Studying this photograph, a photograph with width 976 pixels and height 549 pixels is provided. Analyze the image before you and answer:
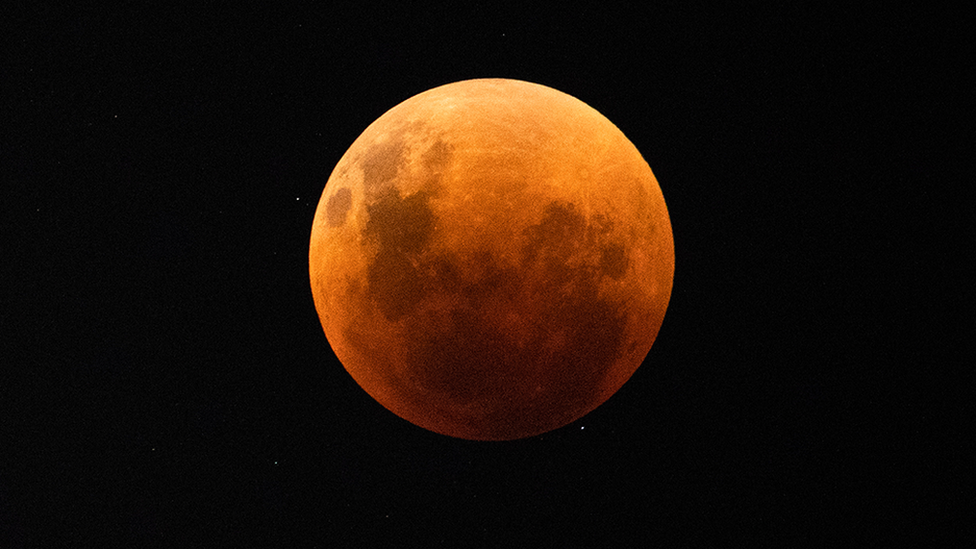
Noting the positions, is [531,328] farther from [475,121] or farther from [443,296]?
[475,121]

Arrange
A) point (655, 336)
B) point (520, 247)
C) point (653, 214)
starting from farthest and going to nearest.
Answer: point (655, 336) < point (653, 214) < point (520, 247)

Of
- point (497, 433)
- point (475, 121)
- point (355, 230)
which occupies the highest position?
point (475, 121)

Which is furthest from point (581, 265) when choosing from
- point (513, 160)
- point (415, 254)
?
point (415, 254)

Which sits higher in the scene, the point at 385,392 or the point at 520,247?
the point at 520,247

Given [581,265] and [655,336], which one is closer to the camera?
[581,265]

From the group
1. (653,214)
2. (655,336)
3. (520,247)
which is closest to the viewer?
(520,247)

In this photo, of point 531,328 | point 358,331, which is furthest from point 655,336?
point 358,331
